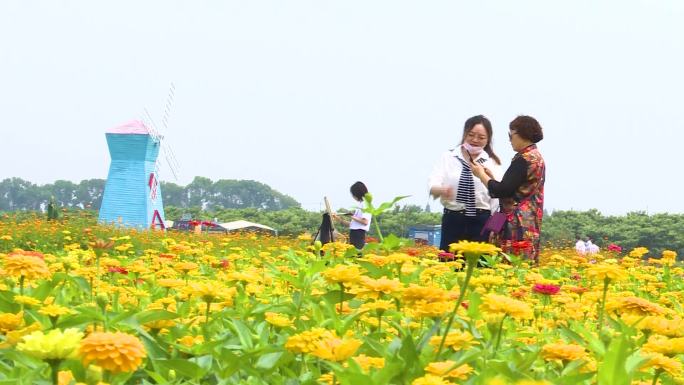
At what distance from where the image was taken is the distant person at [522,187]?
15.2ft

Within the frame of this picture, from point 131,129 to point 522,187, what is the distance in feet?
48.4

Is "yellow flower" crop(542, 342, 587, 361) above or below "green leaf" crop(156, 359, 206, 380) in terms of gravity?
above

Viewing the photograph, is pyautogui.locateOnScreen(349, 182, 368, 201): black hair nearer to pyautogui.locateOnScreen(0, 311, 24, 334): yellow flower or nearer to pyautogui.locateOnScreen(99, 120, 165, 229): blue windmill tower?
pyautogui.locateOnScreen(0, 311, 24, 334): yellow flower

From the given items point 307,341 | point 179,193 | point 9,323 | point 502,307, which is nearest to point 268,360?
point 307,341

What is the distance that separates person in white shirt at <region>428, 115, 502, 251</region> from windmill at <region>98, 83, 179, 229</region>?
1337cm

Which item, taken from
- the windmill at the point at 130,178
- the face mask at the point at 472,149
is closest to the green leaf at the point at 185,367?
the face mask at the point at 472,149

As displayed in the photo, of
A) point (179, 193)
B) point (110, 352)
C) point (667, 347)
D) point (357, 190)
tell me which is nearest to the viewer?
point (110, 352)

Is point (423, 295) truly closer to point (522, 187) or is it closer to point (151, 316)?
point (151, 316)

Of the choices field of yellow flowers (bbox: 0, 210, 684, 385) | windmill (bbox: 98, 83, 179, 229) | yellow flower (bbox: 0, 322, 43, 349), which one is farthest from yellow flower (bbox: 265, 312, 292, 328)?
windmill (bbox: 98, 83, 179, 229)

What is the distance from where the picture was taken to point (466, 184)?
16.6 feet

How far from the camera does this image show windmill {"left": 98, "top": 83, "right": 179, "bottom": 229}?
→ 1773 centimetres

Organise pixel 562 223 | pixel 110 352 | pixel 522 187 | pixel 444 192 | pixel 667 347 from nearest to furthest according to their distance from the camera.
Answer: pixel 110 352 → pixel 667 347 → pixel 522 187 → pixel 444 192 → pixel 562 223

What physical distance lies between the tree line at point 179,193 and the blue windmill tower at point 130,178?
45.5 meters

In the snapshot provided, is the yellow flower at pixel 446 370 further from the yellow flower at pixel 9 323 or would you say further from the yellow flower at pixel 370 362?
the yellow flower at pixel 9 323
